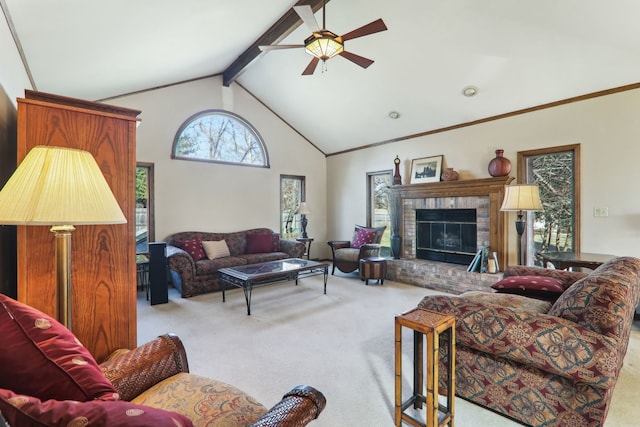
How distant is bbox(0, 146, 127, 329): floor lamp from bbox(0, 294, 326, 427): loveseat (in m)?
0.30

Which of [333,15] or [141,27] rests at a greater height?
[333,15]

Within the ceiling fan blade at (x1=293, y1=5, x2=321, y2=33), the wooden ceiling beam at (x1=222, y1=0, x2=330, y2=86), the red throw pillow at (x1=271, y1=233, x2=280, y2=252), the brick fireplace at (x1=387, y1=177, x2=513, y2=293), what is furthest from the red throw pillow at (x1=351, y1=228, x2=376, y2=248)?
the ceiling fan blade at (x1=293, y1=5, x2=321, y2=33)

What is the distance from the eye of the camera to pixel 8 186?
1.02 metres

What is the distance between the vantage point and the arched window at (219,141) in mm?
5312

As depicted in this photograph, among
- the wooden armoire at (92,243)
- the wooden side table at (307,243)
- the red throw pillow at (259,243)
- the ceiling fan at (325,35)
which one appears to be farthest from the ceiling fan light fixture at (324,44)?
the wooden side table at (307,243)

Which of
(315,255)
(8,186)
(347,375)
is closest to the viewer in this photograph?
(8,186)

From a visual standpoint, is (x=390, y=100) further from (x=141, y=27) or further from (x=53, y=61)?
(x=53, y=61)

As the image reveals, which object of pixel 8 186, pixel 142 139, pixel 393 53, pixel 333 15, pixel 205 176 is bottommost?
pixel 8 186

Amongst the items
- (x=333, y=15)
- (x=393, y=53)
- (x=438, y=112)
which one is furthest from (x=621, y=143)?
(x=333, y=15)

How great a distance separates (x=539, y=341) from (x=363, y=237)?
437 cm

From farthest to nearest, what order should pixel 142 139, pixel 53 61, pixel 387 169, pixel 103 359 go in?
pixel 387 169 → pixel 142 139 → pixel 53 61 → pixel 103 359

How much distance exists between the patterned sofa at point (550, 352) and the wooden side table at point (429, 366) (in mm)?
205

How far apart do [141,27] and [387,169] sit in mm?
4463

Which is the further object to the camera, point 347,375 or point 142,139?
point 142,139
